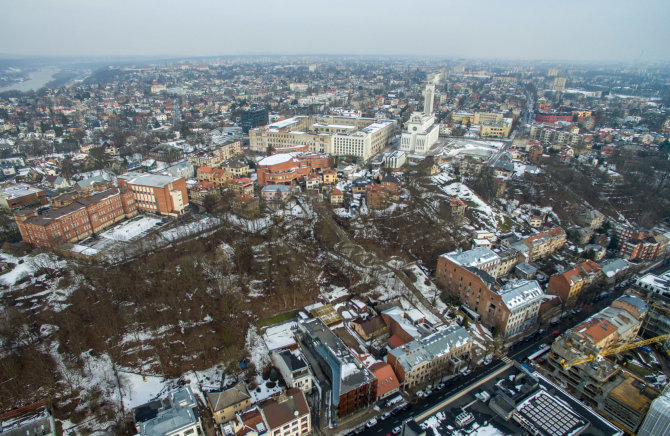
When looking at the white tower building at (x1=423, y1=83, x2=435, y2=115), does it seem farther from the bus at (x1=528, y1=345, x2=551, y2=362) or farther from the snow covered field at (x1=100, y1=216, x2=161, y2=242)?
the bus at (x1=528, y1=345, x2=551, y2=362)

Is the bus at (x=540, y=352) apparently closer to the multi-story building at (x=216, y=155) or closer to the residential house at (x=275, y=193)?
the residential house at (x=275, y=193)

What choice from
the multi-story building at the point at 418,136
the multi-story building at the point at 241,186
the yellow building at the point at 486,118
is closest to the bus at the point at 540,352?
the multi-story building at the point at 241,186

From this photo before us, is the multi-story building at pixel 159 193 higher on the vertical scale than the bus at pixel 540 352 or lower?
higher

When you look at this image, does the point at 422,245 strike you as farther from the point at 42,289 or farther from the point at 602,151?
the point at 602,151

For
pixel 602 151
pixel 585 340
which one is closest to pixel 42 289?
pixel 585 340

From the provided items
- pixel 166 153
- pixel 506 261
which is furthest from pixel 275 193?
pixel 166 153

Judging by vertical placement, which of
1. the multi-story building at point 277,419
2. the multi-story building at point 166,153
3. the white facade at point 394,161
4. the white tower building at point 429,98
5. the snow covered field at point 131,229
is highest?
the white tower building at point 429,98
